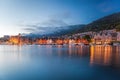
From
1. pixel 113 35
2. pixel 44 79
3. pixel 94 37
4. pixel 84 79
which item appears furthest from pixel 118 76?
pixel 94 37

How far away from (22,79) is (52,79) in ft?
7.56

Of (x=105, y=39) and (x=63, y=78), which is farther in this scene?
(x=105, y=39)

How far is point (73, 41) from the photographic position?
182125mm

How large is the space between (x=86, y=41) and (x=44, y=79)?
15219 centimetres

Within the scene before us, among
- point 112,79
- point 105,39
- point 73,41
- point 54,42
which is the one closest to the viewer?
point 112,79

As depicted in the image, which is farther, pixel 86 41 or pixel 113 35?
pixel 86 41

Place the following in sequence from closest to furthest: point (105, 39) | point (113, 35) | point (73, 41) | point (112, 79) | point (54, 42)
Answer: point (112, 79), point (113, 35), point (105, 39), point (73, 41), point (54, 42)

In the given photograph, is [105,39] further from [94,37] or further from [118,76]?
[118,76]

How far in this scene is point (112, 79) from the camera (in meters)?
17.2

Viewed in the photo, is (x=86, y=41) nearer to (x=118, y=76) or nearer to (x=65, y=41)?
(x=65, y=41)

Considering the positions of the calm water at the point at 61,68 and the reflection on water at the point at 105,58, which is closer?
the calm water at the point at 61,68

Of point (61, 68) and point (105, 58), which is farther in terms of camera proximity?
point (105, 58)

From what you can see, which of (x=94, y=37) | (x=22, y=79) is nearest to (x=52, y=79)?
(x=22, y=79)

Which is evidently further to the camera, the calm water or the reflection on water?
the reflection on water
